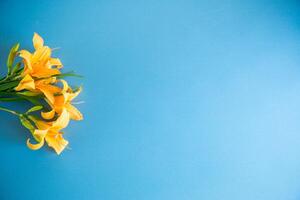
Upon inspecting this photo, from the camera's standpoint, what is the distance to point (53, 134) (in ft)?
2.86

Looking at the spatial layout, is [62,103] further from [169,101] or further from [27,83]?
[169,101]

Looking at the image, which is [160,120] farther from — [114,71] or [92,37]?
[92,37]

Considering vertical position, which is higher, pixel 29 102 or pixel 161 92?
pixel 161 92

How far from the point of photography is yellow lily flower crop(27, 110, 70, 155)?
0.84m

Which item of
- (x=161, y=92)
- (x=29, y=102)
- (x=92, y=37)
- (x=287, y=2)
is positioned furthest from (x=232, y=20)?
(x=29, y=102)

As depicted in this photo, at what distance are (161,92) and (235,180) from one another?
0.37m

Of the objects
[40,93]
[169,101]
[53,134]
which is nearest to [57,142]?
[53,134]

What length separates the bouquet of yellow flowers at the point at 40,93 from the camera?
84 cm

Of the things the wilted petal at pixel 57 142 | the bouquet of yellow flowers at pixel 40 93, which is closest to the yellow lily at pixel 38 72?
the bouquet of yellow flowers at pixel 40 93

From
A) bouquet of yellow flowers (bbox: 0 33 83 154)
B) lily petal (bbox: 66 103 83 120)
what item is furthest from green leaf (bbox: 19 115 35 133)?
lily petal (bbox: 66 103 83 120)

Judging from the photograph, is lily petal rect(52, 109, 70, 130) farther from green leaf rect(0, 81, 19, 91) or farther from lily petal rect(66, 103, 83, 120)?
green leaf rect(0, 81, 19, 91)

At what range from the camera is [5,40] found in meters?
0.98

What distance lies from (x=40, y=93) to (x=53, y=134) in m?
0.12

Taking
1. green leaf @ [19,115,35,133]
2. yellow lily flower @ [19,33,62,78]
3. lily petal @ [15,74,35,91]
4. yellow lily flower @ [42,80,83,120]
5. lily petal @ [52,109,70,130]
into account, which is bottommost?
green leaf @ [19,115,35,133]
